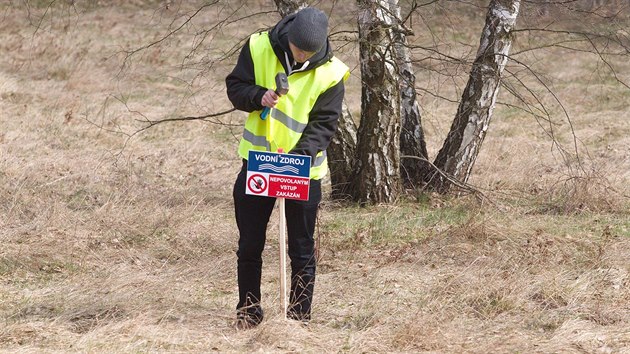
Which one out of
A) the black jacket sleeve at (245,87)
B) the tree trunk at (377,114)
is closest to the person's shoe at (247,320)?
the black jacket sleeve at (245,87)

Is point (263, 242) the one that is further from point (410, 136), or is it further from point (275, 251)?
point (410, 136)

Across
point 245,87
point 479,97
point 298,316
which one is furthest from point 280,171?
point 479,97

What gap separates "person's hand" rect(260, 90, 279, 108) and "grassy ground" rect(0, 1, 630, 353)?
3.62ft

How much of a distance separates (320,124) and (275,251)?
2.38 metres

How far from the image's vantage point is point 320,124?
203 inches

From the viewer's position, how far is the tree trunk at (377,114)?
7.99m

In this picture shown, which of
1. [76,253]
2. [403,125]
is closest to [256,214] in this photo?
[76,253]

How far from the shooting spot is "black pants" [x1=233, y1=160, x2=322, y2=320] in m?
5.14

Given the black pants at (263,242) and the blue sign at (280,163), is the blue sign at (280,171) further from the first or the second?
the black pants at (263,242)

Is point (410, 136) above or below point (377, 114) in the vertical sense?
below

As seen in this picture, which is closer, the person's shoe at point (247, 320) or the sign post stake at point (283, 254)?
the sign post stake at point (283, 254)

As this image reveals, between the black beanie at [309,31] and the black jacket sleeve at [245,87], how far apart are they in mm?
314

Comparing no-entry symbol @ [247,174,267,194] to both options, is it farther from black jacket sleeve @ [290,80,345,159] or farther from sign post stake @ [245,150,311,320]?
black jacket sleeve @ [290,80,345,159]

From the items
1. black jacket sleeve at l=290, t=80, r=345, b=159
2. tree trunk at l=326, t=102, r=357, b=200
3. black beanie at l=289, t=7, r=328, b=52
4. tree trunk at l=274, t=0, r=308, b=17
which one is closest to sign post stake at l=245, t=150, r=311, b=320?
black jacket sleeve at l=290, t=80, r=345, b=159
